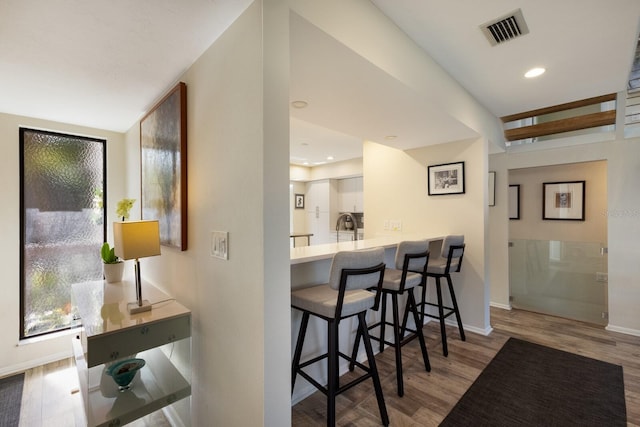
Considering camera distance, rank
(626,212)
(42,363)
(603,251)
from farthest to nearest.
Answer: (603,251)
(626,212)
(42,363)

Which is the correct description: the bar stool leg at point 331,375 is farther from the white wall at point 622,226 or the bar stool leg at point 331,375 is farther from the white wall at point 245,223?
the white wall at point 622,226

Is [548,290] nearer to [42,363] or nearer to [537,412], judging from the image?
[537,412]

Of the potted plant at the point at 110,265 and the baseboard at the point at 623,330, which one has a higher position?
the potted plant at the point at 110,265

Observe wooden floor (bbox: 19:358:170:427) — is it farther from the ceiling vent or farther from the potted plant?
the ceiling vent

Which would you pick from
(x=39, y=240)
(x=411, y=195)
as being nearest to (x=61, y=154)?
(x=39, y=240)

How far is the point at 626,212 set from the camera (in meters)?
3.04

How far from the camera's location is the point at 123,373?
1.58m

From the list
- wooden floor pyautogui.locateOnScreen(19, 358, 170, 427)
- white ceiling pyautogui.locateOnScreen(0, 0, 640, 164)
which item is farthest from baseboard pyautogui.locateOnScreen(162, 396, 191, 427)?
white ceiling pyautogui.locateOnScreen(0, 0, 640, 164)

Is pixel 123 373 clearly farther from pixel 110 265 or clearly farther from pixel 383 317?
pixel 383 317

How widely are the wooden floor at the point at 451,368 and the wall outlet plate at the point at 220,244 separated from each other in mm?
1199

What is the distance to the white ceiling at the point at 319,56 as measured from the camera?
131 centimetres

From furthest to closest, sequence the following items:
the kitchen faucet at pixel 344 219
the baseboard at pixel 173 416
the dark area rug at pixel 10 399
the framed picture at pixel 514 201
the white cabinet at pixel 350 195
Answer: the white cabinet at pixel 350 195 < the kitchen faucet at pixel 344 219 < the framed picture at pixel 514 201 < the dark area rug at pixel 10 399 < the baseboard at pixel 173 416

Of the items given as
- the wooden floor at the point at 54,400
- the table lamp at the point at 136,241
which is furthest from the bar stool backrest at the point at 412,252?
the wooden floor at the point at 54,400

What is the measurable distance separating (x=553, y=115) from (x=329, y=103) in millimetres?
3383
